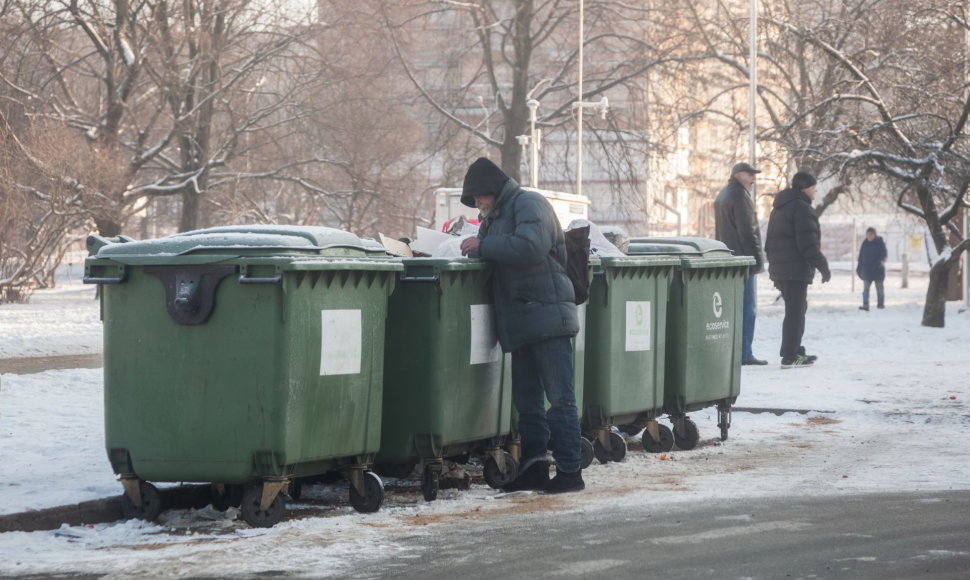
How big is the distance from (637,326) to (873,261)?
2046 cm

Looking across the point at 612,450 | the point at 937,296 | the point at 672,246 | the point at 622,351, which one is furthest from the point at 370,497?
the point at 937,296

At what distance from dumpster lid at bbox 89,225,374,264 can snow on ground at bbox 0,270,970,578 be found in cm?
120

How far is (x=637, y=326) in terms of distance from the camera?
8.84 metres

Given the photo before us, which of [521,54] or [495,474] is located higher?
[521,54]

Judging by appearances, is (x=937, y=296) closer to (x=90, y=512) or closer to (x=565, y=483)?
(x=565, y=483)

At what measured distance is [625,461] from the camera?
28.5 ft

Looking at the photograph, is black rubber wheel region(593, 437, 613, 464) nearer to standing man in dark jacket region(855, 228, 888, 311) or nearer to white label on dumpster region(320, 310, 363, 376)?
white label on dumpster region(320, 310, 363, 376)

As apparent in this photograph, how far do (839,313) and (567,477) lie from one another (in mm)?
20006

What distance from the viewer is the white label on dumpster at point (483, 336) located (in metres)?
7.39

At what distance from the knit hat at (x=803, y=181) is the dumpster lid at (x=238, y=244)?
840 cm

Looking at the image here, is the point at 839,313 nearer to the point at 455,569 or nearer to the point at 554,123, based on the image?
the point at 554,123

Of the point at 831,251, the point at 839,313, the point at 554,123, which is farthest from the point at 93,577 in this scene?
the point at 831,251

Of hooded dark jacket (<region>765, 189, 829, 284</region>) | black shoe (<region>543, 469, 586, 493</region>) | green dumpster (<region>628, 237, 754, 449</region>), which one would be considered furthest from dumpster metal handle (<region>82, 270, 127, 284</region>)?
hooded dark jacket (<region>765, 189, 829, 284</region>)

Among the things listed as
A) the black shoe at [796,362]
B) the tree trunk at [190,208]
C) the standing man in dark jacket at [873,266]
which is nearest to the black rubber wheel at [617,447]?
the black shoe at [796,362]
